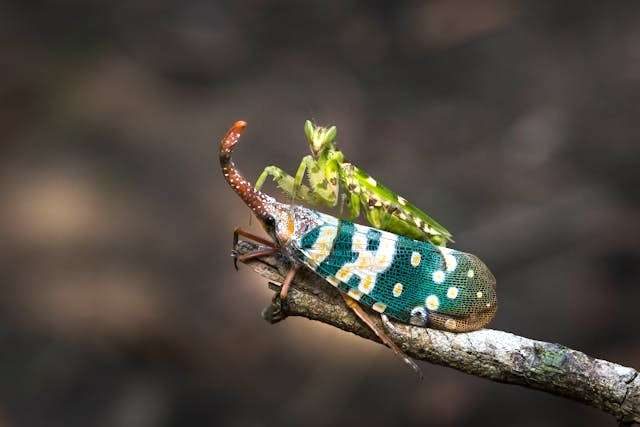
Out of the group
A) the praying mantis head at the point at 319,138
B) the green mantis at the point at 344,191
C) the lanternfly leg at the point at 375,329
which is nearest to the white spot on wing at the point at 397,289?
the lanternfly leg at the point at 375,329

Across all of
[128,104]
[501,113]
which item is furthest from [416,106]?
[128,104]

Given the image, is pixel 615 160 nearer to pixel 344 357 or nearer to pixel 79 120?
pixel 344 357

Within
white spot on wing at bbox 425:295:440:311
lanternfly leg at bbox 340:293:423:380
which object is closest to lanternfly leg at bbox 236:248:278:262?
lanternfly leg at bbox 340:293:423:380

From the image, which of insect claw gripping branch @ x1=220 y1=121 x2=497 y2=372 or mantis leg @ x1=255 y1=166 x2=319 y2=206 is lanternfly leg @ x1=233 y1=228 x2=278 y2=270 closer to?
insect claw gripping branch @ x1=220 y1=121 x2=497 y2=372

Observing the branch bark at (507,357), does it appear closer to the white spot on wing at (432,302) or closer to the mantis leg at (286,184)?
the white spot on wing at (432,302)

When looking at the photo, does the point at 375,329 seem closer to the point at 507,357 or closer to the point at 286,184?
the point at 507,357
